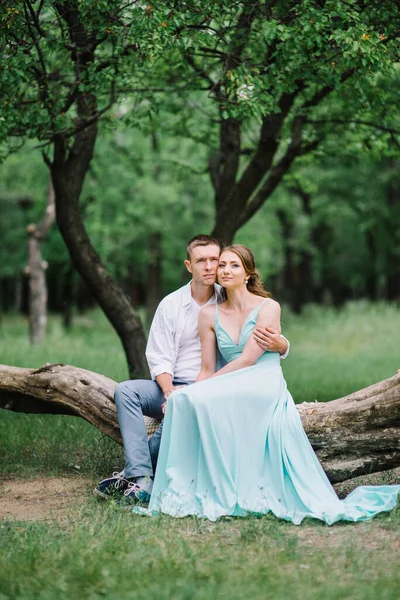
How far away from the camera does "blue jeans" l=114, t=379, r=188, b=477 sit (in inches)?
234

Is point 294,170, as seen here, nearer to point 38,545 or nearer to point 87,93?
point 87,93

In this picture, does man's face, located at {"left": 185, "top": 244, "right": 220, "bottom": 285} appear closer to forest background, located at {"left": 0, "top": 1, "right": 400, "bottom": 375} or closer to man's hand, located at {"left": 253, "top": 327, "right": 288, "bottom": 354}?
man's hand, located at {"left": 253, "top": 327, "right": 288, "bottom": 354}

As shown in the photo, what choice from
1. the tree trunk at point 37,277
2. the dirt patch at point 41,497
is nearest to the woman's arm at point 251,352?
the dirt patch at point 41,497

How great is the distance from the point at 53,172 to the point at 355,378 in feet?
21.1

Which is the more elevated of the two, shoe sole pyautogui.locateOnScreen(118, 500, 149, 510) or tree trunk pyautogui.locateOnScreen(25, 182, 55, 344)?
tree trunk pyautogui.locateOnScreen(25, 182, 55, 344)

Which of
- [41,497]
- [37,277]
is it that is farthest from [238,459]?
[37,277]

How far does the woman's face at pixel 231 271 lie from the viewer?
6055mm

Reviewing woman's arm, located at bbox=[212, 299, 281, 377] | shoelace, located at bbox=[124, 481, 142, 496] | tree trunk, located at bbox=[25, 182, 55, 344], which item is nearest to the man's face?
woman's arm, located at bbox=[212, 299, 281, 377]

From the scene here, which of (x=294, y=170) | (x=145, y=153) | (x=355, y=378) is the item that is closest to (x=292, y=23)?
(x=294, y=170)

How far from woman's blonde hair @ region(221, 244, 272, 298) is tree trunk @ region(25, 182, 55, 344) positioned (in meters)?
13.2

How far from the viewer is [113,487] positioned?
600cm

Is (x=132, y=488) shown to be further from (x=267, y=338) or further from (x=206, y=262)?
(x=206, y=262)

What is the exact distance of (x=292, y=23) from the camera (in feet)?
23.8

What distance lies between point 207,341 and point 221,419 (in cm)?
75
